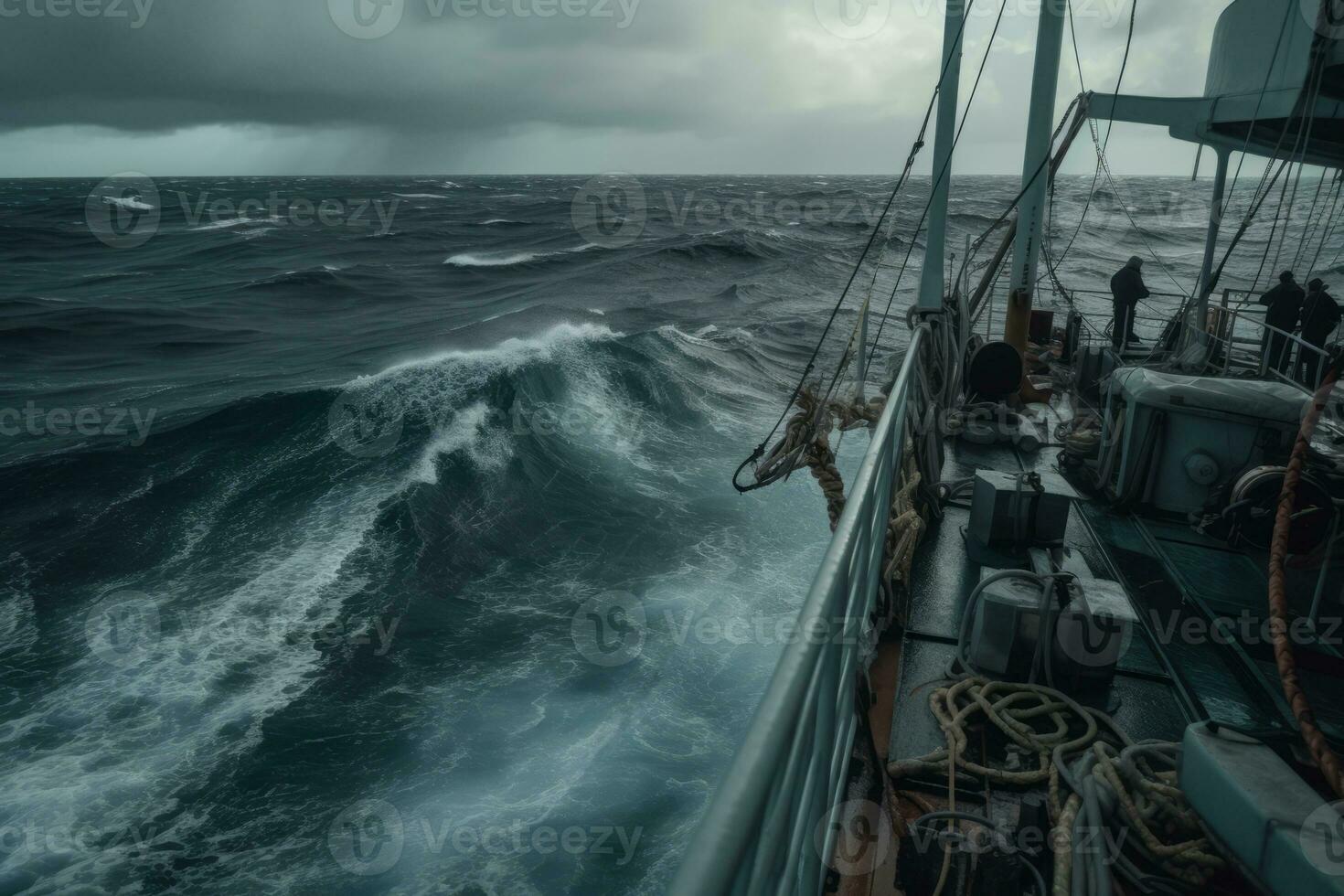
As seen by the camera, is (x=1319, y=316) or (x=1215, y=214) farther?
(x=1215, y=214)

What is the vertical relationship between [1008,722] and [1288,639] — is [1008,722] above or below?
below

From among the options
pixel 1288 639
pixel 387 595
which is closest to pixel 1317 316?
pixel 1288 639

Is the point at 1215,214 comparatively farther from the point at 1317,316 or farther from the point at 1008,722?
the point at 1008,722

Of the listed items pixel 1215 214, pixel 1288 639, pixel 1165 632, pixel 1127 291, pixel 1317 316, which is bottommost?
pixel 1165 632

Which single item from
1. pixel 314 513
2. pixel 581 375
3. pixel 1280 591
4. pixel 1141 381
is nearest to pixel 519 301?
pixel 581 375

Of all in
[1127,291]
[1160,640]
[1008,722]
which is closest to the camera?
[1008,722]

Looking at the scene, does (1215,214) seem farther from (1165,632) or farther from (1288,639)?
(1288,639)

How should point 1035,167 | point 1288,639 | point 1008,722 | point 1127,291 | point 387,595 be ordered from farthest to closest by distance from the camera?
point 1127,291, point 387,595, point 1035,167, point 1008,722, point 1288,639
